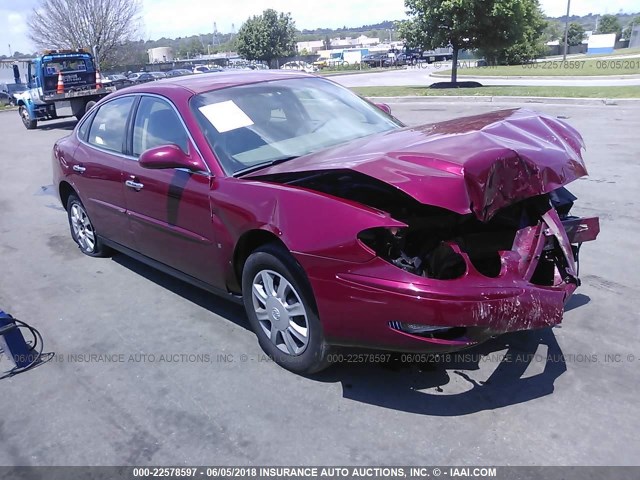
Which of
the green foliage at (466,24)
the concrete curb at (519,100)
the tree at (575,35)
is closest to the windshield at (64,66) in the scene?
the concrete curb at (519,100)

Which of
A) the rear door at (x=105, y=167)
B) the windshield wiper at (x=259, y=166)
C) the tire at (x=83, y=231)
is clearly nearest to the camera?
the windshield wiper at (x=259, y=166)

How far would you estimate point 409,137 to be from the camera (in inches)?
143

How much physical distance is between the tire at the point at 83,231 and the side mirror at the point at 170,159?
218 centimetres

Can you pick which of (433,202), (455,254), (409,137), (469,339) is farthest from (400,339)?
(409,137)

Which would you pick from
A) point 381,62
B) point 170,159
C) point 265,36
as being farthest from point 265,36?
point 170,159

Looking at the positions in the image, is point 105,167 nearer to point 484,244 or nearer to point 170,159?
point 170,159

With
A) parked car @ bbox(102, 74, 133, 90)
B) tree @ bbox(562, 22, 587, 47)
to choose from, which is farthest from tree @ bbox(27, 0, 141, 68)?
tree @ bbox(562, 22, 587, 47)

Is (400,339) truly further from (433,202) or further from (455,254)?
(433,202)

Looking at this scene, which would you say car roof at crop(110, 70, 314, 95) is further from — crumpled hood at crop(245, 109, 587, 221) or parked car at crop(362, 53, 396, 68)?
parked car at crop(362, 53, 396, 68)

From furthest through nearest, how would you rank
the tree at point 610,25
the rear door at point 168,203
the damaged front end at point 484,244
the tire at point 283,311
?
the tree at point 610,25, the rear door at point 168,203, the tire at point 283,311, the damaged front end at point 484,244

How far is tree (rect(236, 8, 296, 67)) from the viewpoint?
59.9 metres

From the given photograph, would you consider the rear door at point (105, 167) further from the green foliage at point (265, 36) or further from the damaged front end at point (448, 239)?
the green foliage at point (265, 36)

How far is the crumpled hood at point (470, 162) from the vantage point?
2.77m

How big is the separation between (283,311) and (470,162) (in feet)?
4.47
